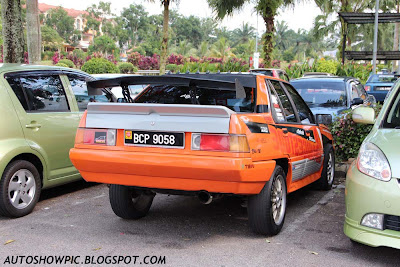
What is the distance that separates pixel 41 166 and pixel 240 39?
4497 inches

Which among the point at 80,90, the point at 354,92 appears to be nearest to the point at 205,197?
the point at 80,90

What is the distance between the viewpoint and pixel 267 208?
4.46 metres

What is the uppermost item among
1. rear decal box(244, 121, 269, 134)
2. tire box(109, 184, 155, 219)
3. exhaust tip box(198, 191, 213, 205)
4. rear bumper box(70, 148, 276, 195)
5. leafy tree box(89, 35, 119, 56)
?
leafy tree box(89, 35, 119, 56)

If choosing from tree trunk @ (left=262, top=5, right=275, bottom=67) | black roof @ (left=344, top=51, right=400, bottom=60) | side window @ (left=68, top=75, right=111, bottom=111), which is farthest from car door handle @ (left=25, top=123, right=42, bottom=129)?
black roof @ (left=344, top=51, right=400, bottom=60)

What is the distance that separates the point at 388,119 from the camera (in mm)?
4699

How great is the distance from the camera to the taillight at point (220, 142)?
13.4 feet

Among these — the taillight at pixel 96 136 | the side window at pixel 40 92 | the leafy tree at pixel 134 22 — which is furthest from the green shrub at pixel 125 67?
the leafy tree at pixel 134 22

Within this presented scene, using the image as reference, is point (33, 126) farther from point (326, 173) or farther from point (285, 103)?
point (326, 173)

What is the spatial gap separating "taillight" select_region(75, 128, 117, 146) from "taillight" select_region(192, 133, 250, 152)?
813 millimetres

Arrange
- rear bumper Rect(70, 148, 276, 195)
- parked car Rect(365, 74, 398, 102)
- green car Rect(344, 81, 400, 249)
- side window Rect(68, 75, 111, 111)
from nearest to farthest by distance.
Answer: green car Rect(344, 81, 400, 249), rear bumper Rect(70, 148, 276, 195), side window Rect(68, 75, 111, 111), parked car Rect(365, 74, 398, 102)

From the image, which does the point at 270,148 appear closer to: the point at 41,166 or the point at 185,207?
the point at 185,207

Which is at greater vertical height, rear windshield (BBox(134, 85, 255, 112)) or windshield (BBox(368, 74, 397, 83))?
rear windshield (BBox(134, 85, 255, 112))

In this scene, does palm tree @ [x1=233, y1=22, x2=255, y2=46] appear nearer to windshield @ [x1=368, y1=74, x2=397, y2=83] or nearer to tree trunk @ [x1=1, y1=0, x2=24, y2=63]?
windshield @ [x1=368, y1=74, x2=397, y2=83]

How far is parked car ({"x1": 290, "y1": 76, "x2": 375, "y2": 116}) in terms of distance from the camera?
9492mm
